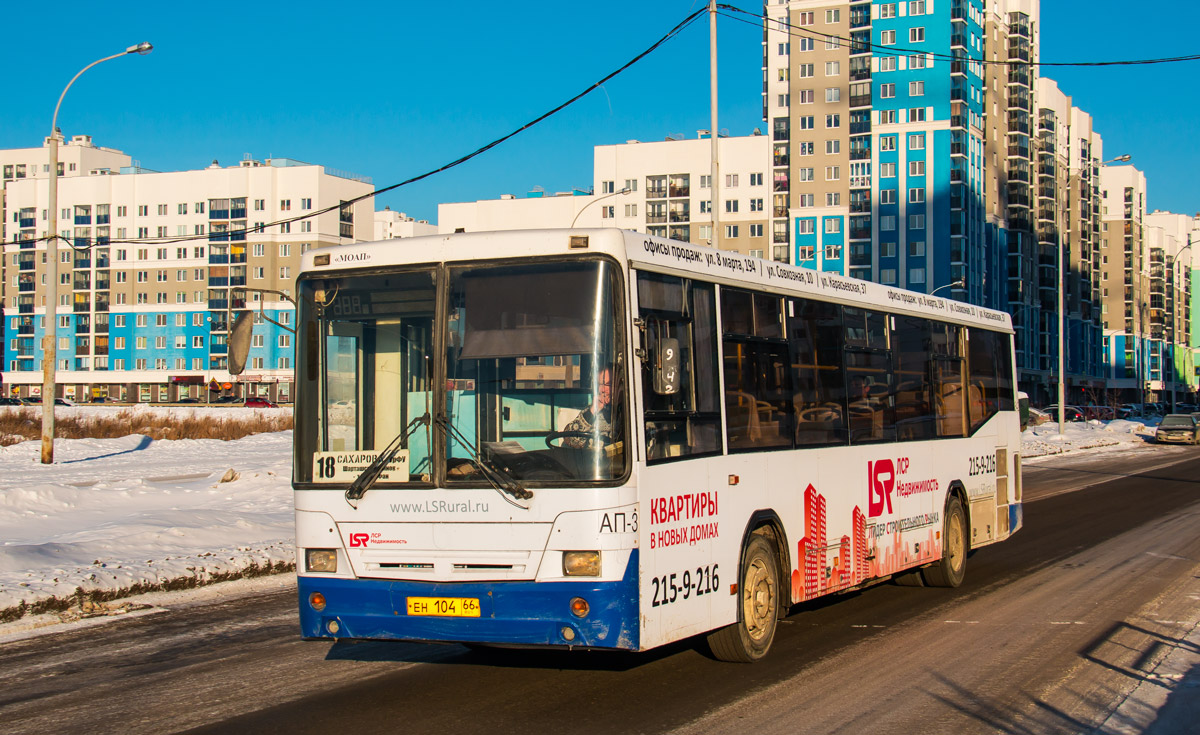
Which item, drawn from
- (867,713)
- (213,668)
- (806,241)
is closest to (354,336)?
(213,668)

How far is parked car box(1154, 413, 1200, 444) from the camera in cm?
5834

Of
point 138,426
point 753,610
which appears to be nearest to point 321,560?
point 753,610

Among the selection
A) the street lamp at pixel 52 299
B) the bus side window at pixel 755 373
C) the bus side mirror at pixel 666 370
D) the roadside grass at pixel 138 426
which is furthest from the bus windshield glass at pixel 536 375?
the roadside grass at pixel 138 426

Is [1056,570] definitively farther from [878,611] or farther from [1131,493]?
[1131,493]

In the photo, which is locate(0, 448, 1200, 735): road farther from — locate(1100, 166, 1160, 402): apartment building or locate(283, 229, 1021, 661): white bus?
locate(1100, 166, 1160, 402): apartment building

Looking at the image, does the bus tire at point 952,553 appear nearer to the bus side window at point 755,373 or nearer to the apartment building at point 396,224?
the bus side window at point 755,373

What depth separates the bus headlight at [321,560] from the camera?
25.5 feet

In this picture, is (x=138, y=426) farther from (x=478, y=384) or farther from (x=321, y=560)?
(x=478, y=384)

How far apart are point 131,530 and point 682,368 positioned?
34.5ft

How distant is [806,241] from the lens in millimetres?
108875

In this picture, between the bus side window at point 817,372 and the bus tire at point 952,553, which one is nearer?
the bus side window at point 817,372

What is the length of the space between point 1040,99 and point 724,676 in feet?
448

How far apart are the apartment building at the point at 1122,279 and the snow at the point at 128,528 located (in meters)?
146

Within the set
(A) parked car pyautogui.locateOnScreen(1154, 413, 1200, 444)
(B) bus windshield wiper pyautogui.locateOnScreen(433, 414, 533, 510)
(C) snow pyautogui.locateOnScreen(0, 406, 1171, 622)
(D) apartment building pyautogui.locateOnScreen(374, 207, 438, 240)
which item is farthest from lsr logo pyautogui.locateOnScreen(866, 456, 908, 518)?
(D) apartment building pyautogui.locateOnScreen(374, 207, 438, 240)
